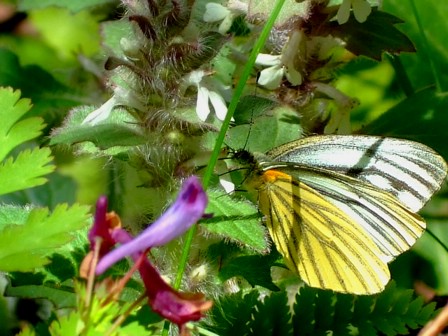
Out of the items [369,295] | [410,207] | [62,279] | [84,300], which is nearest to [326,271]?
[369,295]

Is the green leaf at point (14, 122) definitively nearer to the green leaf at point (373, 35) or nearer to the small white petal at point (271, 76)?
the small white petal at point (271, 76)

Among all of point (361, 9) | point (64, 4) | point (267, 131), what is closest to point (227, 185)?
point (267, 131)

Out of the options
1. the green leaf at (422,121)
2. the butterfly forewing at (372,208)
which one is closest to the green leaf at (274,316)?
the butterfly forewing at (372,208)

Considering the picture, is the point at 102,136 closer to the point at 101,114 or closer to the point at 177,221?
the point at 101,114

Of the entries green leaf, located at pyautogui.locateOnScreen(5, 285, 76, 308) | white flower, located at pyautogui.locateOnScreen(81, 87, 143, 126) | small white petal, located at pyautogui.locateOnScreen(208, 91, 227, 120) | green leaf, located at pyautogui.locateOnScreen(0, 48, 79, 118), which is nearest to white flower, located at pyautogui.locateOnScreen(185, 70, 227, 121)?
small white petal, located at pyautogui.locateOnScreen(208, 91, 227, 120)

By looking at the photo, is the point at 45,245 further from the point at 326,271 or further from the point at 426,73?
the point at 426,73
